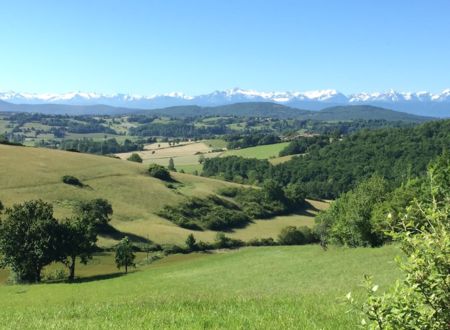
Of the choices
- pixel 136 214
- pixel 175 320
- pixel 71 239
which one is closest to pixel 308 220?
pixel 136 214

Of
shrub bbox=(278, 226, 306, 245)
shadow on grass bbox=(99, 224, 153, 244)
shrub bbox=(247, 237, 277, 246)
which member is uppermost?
shadow on grass bbox=(99, 224, 153, 244)

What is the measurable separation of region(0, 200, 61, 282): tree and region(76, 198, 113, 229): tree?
1350 inches

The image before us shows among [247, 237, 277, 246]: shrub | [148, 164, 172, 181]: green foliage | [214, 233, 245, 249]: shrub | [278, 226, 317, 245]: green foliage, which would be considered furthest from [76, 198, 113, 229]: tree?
[278, 226, 317, 245]: green foliage

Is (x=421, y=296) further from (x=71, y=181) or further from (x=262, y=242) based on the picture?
(x=71, y=181)

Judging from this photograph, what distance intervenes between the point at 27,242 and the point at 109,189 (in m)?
64.4

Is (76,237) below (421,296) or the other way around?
below

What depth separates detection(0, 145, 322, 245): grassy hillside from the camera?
351ft

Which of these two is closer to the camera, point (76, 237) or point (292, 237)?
point (76, 237)

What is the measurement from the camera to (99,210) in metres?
104

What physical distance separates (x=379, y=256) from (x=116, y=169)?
11260 centimetres

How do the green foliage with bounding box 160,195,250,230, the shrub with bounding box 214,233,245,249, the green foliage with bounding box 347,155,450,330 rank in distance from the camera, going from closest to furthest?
the green foliage with bounding box 347,155,450,330 < the shrub with bounding box 214,233,245,249 < the green foliage with bounding box 160,195,250,230

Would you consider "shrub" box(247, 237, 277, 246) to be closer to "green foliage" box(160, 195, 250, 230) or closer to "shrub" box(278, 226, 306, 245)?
"shrub" box(278, 226, 306, 245)

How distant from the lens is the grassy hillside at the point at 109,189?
10694 cm

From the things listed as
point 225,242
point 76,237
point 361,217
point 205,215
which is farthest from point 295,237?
point 76,237
